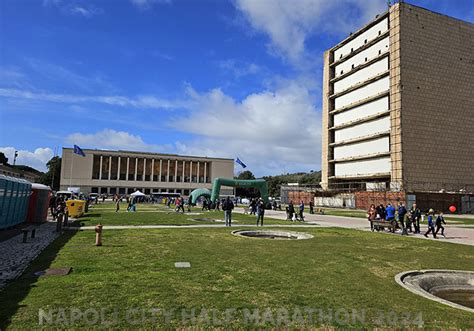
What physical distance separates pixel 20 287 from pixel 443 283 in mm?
10220

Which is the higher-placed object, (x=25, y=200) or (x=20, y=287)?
(x=25, y=200)

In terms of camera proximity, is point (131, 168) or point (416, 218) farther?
point (131, 168)

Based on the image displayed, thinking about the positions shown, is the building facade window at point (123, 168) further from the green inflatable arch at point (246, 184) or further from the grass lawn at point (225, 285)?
the grass lawn at point (225, 285)

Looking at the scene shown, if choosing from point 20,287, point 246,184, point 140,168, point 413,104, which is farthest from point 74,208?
point 140,168

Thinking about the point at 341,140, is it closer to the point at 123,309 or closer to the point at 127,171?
the point at 127,171

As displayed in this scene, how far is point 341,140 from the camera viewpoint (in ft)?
249

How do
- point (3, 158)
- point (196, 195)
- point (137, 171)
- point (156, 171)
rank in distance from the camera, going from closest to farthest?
point (196, 195) < point (137, 171) < point (3, 158) < point (156, 171)

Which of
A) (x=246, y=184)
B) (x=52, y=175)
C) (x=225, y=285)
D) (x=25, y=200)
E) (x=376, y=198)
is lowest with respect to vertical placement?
(x=225, y=285)

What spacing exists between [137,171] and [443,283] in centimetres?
10536

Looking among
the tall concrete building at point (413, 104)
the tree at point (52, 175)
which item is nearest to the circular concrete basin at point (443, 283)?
the tall concrete building at point (413, 104)

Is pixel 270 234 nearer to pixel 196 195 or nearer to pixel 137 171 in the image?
pixel 196 195

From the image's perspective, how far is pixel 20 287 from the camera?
708 cm

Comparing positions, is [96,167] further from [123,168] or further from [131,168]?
[131,168]

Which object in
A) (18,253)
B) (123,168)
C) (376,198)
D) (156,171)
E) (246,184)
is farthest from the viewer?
(156,171)
